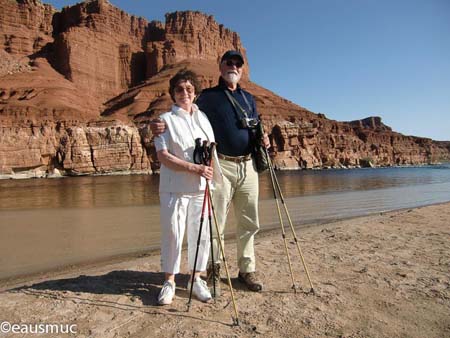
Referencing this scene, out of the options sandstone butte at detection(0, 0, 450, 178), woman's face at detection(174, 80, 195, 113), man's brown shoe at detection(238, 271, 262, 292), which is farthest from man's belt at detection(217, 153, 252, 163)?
sandstone butte at detection(0, 0, 450, 178)

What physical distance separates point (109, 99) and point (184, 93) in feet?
321

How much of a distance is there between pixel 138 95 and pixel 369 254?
8599cm

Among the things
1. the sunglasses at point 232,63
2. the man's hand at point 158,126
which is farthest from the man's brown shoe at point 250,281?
the sunglasses at point 232,63

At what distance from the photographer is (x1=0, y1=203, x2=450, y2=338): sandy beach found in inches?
110

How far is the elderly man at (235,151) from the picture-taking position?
3.74 meters

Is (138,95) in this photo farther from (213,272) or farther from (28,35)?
(213,272)

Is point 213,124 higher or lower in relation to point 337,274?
higher

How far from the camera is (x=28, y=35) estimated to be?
9588 centimetres

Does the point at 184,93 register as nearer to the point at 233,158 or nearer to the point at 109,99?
the point at 233,158

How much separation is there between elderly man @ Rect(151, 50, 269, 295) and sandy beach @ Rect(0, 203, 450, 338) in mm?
469

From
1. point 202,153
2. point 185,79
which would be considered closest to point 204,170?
point 202,153

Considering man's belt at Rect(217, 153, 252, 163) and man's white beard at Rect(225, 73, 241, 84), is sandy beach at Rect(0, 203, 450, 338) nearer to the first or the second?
man's belt at Rect(217, 153, 252, 163)

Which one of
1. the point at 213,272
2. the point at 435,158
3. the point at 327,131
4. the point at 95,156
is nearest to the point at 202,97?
the point at 213,272

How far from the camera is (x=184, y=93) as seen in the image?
133 inches
